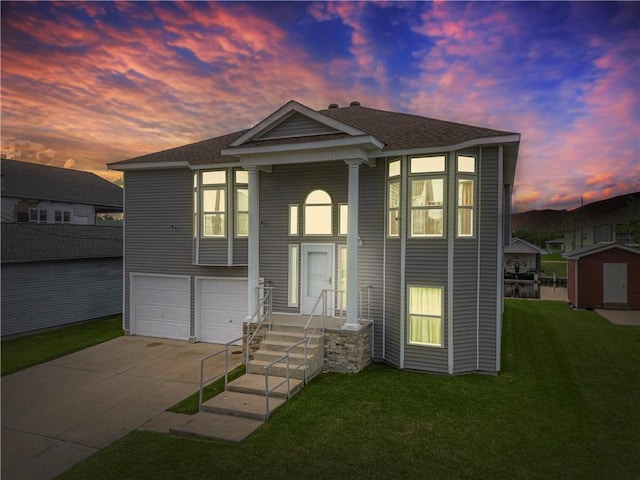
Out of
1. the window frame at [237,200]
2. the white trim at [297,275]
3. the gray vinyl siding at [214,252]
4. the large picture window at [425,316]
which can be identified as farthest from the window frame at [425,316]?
the gray vinyl siding at [214,252]

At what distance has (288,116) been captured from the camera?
947 cm

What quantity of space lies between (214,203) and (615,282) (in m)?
18.4

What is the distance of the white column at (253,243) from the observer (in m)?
10.3

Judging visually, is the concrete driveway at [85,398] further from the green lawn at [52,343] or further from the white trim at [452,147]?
the white trim at [452,147]

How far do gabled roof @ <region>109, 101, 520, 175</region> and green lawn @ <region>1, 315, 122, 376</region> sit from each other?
6012 millimetres

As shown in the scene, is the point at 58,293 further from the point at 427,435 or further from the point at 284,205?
the point at 427,435

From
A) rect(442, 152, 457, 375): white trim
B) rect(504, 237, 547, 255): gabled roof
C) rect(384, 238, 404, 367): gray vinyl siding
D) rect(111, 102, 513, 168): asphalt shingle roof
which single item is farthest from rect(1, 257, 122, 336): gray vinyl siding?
rect(504, 237, 547, 255): gabled roof

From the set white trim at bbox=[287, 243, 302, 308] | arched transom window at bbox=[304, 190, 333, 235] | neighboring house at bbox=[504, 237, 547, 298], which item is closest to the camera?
arched transom window at bbox=[304, 190, 333, 235]

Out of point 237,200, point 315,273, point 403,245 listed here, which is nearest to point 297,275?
point 315,273

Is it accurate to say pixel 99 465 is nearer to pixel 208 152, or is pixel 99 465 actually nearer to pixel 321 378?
pixel 321 378

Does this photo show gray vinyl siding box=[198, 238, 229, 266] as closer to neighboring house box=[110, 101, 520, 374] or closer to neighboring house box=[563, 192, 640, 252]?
neighboring house box=[110, 101, 520, 374]

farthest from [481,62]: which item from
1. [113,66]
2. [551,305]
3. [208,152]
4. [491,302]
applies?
[551,305]

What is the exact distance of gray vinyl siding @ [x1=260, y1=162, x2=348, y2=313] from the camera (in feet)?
34.1

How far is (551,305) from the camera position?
1933 centimetres
